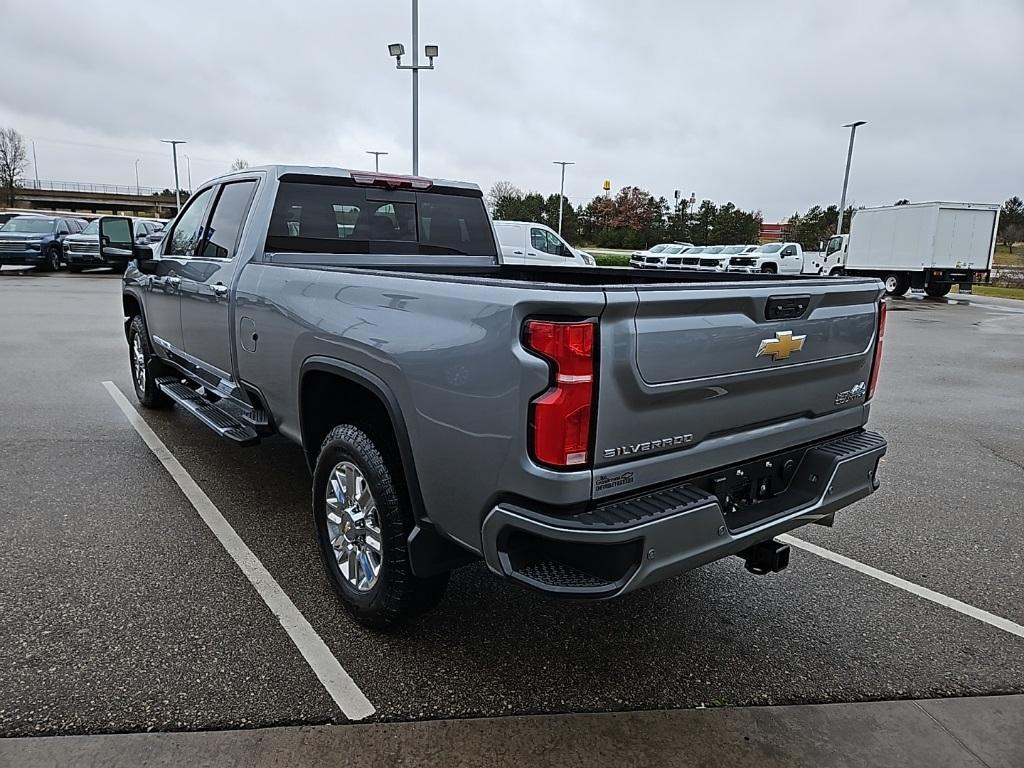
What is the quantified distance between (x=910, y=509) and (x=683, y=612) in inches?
86.8

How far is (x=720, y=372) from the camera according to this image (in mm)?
2510

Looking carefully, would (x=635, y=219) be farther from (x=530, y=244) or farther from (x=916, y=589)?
(x=916, y=589)

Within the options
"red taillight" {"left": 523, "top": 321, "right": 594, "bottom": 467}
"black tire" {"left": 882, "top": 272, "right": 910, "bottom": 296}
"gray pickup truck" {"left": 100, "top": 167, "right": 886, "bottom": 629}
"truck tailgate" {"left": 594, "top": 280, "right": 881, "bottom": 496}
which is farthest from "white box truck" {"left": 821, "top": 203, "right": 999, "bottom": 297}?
"red taillight" {"left": 523, "top": 321, "right": 594, "bottom": 467}

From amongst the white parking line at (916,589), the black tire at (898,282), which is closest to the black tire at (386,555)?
the white parking line at (916,589)

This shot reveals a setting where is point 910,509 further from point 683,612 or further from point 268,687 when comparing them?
point 268,687

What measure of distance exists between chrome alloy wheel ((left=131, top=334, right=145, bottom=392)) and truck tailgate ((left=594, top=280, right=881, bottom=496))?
5530 millimetres

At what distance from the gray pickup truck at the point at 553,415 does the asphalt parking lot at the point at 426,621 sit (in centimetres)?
40

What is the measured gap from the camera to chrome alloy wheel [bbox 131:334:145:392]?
6.56 m

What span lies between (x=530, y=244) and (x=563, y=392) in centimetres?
1805

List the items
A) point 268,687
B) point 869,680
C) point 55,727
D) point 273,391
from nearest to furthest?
point 55,727
point 268,687
point 869,680
point 273,391

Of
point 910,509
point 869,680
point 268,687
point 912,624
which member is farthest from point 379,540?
point 910,509

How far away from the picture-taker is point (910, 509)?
4.70 m

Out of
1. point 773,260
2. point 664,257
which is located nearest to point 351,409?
point 773,260

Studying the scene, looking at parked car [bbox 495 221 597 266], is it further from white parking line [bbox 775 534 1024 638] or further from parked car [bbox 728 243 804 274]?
white parking line [bbox 775 534 1024 638]
